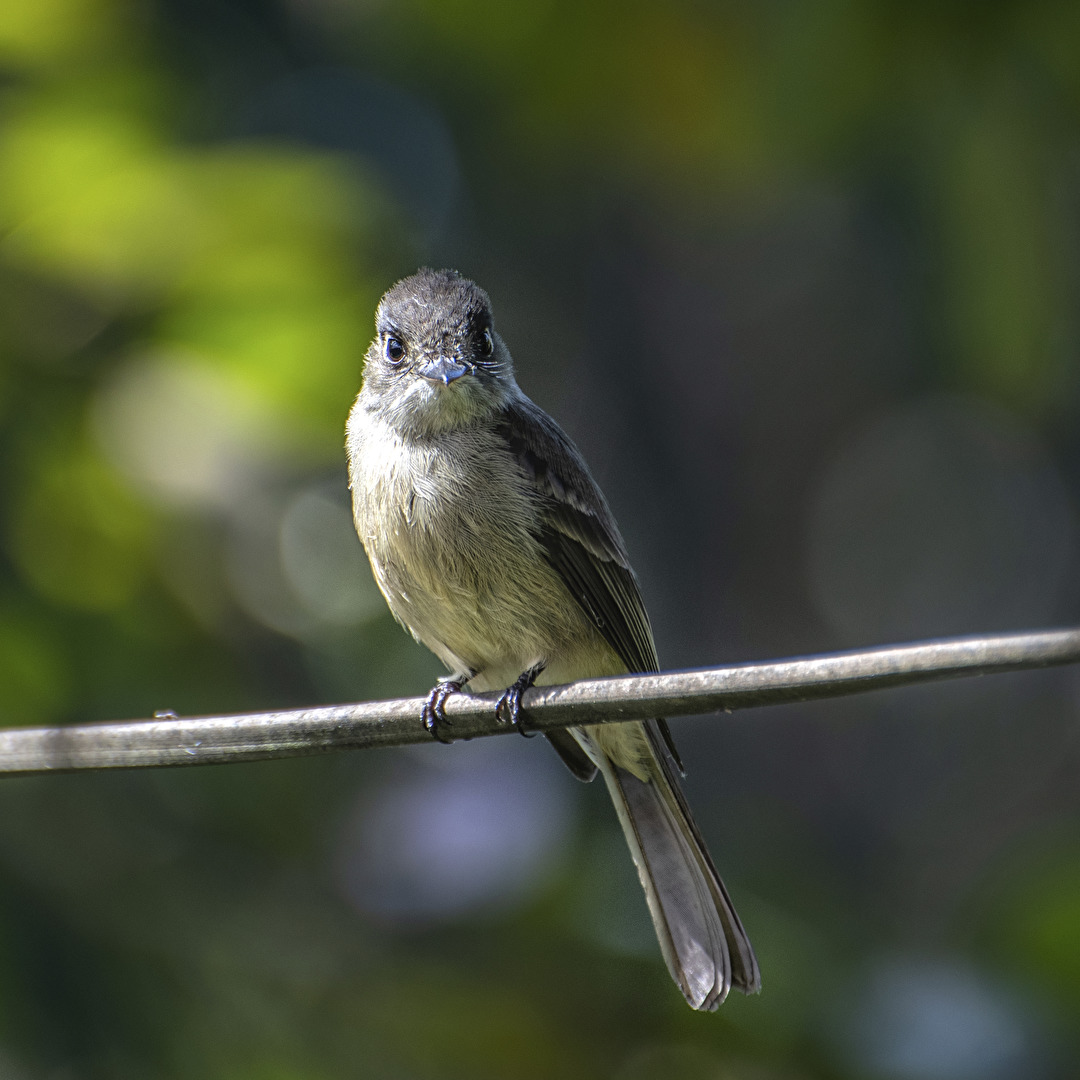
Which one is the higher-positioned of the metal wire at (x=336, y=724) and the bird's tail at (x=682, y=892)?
the metal wire at (x=336, y=724)

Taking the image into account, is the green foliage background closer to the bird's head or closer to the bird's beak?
the bird's head

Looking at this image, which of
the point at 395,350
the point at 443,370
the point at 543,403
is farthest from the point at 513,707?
the point at 543,403

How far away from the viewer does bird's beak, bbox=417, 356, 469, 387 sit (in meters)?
4.48

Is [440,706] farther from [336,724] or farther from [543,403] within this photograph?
[543,403]

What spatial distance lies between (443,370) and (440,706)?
46.9 inches

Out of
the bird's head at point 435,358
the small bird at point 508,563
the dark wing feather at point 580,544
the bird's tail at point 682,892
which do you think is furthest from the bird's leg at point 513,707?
the bird's head at point 435,358

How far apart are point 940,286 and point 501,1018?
432cm

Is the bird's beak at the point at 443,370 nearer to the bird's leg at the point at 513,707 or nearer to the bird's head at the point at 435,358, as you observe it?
the bird's head at the point at 435,358

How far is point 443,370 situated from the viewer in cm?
450

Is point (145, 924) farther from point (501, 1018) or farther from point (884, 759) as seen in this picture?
point (884, 759)

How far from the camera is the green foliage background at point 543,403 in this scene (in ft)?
16.8

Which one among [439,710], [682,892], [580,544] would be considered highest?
[580,544]

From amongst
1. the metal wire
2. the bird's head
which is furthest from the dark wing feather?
the metal wire

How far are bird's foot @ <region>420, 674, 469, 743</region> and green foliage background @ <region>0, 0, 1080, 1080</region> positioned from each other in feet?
3.69
